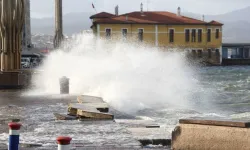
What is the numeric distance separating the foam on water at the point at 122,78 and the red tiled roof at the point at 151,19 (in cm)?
5318

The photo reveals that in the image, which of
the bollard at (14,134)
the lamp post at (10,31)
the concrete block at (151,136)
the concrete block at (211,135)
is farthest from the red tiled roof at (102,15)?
the bollard at (14,134)

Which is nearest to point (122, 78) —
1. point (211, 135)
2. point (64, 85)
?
point (64, 85)

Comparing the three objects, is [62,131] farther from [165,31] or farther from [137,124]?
[165,31]

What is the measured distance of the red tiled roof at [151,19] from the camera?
85250mm

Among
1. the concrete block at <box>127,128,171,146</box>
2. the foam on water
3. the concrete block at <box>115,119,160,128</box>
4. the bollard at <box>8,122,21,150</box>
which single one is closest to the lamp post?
the foam on water

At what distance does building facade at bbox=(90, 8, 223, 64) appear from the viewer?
8462 centimetres

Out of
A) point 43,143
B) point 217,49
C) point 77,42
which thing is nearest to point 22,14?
point 77,42

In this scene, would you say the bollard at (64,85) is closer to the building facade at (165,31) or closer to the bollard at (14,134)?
the bollard at (14,134)

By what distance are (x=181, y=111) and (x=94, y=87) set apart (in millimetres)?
6590

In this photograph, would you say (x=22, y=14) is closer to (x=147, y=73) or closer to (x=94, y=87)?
(x=94, y=87)

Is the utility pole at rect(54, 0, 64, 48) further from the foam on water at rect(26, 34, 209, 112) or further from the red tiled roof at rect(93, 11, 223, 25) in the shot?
the red tiled roof at rect(93, 11, 223, 25)

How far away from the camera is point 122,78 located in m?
24.2

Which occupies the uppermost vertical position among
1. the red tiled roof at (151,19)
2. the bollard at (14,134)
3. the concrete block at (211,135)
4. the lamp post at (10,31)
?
the red tiled roof at (151,19)

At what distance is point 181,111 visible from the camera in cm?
1775
